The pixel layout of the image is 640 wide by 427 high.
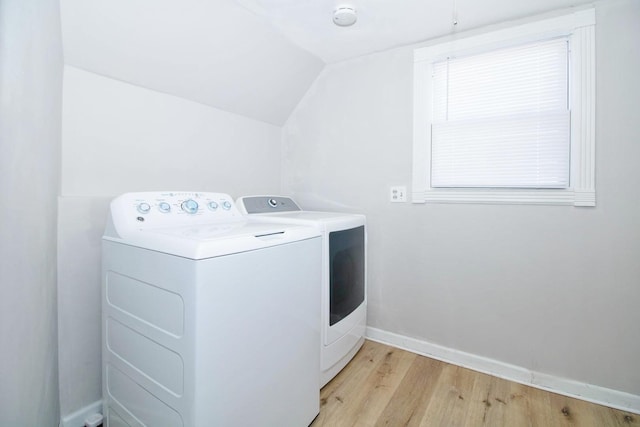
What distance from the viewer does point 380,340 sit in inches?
82.4

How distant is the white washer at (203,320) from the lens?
85cm

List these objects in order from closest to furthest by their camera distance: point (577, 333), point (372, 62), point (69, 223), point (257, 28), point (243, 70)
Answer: point (69, 223), point (577, 333), point (257, 28), point (243, 70), point (372, 62)

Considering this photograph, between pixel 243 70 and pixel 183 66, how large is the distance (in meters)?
0.40

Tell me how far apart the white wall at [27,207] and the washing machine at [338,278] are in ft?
2.98

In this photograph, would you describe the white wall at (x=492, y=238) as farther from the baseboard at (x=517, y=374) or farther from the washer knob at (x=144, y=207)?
the washer knob at (x=144, y=207)

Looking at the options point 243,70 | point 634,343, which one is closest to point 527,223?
point 634,343

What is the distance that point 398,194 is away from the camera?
200cm

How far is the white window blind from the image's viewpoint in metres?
1.58

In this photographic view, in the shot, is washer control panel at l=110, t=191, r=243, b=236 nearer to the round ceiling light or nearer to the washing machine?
the washing machine

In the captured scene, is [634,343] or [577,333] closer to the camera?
[634,343]

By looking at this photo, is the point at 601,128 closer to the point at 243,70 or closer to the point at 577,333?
the point at 577,333

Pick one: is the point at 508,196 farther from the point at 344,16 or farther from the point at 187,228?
the point at 187,228

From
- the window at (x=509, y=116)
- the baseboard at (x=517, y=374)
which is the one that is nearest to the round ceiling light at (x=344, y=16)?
the window at (x=509, y=116)

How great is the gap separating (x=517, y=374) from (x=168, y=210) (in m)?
2.08
